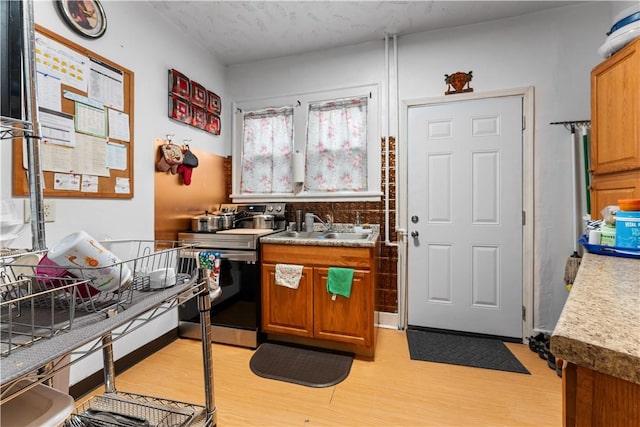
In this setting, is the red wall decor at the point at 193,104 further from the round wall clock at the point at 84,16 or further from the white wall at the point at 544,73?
the white wall at the point at 544,73

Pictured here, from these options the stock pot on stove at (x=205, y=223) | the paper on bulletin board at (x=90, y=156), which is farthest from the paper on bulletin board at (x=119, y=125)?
the stock pot on stove at (x=205, y=223)

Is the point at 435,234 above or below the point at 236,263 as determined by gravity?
above

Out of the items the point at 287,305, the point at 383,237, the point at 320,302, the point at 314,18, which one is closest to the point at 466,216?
the point at 383,237

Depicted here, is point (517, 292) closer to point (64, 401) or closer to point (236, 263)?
point (236, 263)

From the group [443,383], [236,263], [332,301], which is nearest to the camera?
[443,383]

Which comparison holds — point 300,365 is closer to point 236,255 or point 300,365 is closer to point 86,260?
point 236,255

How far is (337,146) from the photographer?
2848 mm

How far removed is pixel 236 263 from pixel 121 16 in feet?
6.37

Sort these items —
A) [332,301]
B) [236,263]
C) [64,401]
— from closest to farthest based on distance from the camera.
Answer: [64,401] < [332,301] < [236,263]

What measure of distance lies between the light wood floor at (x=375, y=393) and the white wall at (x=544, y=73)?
0.83m

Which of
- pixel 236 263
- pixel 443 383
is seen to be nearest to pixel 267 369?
pixel 236 263

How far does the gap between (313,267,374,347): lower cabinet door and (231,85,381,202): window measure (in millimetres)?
904

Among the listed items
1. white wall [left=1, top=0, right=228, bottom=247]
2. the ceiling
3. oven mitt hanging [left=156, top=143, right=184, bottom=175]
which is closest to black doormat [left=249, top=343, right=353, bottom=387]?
white wall [left=1, top=0, right=228, bottom=247]

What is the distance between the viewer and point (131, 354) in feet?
6.79
